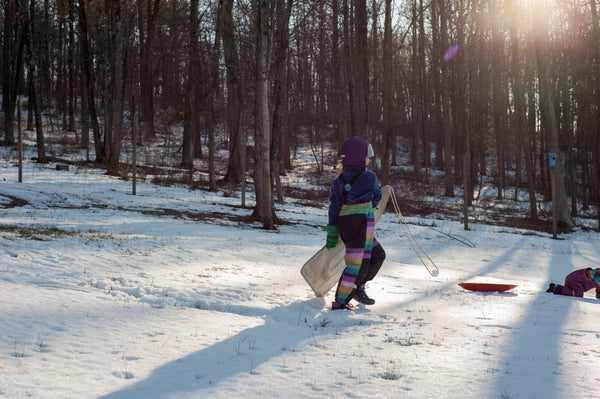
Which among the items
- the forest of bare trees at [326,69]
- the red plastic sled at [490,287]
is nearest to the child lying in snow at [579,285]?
the red plastic sled at [490,287]

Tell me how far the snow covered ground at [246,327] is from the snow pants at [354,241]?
0.30 meters

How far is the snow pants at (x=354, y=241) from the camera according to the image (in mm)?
5254

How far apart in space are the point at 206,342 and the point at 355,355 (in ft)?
3.92

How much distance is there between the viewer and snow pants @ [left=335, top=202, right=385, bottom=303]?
525 centimetres

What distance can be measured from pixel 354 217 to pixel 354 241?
0.27 metres

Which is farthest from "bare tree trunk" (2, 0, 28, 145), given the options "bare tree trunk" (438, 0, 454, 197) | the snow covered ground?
"bare tree trunk" (438, 0, 454, 197)

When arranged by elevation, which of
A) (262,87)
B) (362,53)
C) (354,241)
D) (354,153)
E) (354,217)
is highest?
(362,53)

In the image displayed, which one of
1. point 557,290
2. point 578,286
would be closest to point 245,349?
point 557,290

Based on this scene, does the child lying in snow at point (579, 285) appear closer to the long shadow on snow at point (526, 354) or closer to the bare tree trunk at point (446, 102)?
the long shadow on snow at point (526, 354)

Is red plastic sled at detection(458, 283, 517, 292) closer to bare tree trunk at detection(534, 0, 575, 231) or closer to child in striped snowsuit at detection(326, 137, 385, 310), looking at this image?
child in striped snowsuit at detection(326, 137, 385, 310)

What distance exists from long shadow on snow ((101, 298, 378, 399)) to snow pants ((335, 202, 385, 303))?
31 centimetres

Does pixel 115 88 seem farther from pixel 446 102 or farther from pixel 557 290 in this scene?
pixel 446 102

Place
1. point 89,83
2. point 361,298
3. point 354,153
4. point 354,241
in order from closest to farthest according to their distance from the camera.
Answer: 1. point 354,241
2. point 354,153
3. point 361,298
4. point 89,83

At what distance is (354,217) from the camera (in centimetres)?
530
